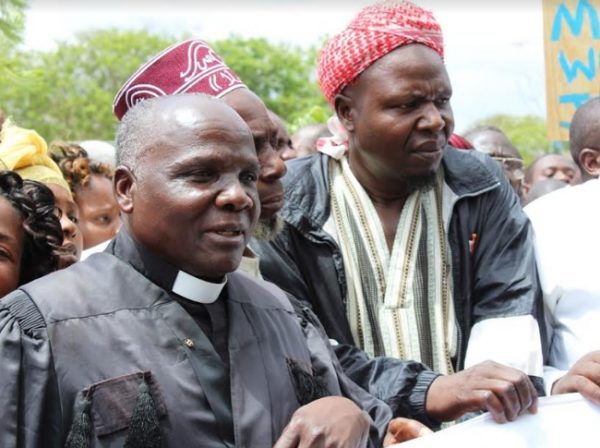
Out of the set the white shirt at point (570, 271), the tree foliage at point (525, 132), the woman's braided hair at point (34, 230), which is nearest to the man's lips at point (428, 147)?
the white shirt at point (570, 271)

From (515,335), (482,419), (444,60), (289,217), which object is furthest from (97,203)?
(482,419)

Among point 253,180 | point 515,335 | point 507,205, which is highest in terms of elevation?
point 253,180

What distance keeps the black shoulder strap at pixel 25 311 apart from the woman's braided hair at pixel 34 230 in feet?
2.38

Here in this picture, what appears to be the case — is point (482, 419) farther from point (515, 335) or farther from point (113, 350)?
point (113, 350)

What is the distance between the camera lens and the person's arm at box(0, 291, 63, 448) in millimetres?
2041

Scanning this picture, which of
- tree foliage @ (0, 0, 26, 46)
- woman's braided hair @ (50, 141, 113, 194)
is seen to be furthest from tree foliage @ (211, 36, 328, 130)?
woman's braided hair @ (50, 141, 113, 194)

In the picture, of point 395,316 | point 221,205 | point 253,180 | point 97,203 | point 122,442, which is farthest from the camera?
point 97,203

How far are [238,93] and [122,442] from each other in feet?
4.57

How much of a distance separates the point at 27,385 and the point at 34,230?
3.00 ft

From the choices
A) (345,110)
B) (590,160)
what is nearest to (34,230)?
(345,110)

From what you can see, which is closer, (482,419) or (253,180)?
(253,180)

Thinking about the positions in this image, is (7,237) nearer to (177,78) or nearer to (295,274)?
(177,78)

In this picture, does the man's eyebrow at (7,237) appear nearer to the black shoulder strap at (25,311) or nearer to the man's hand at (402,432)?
the black shoulder strap at (25,311)

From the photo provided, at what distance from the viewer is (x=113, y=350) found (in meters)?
2.17
